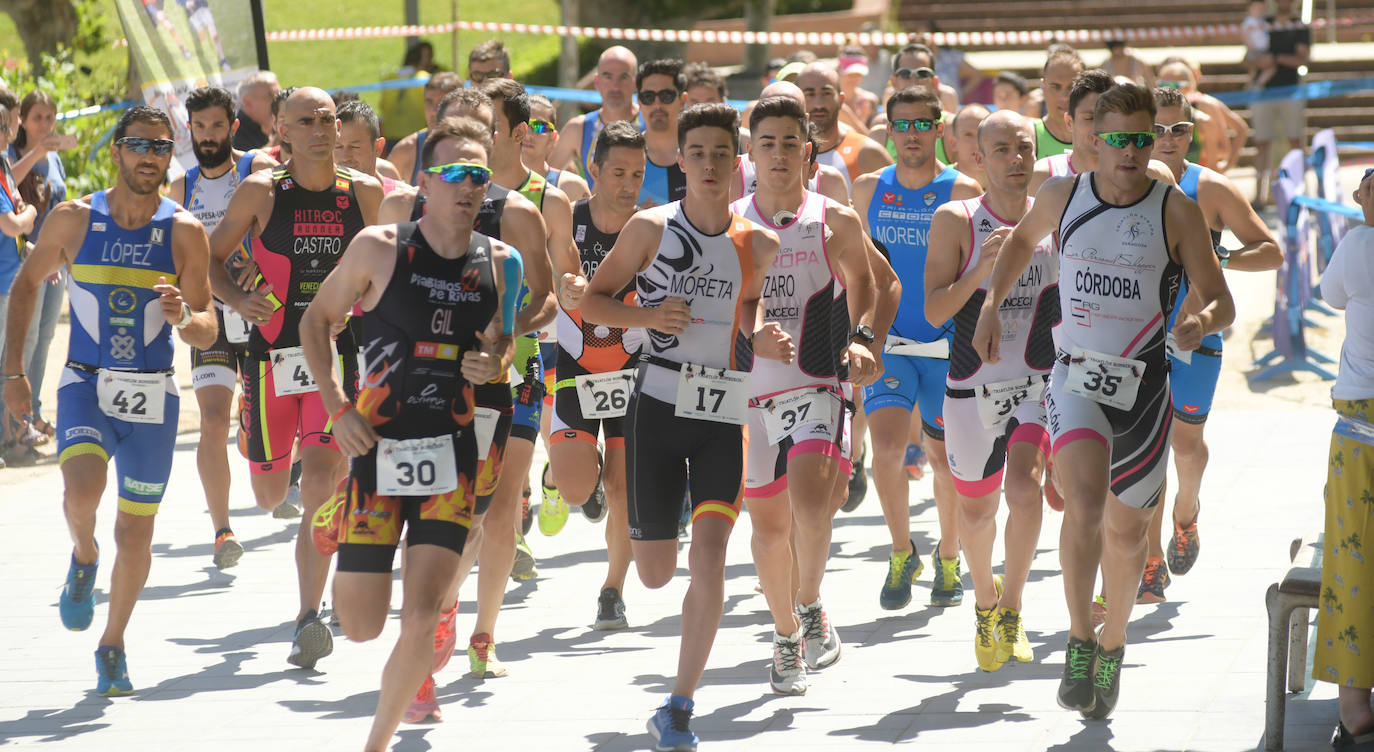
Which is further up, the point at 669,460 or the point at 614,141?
the point at 614,141

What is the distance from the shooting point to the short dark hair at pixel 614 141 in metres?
7.54

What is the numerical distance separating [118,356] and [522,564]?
2.40 metres

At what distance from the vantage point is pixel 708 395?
5719 millimetres

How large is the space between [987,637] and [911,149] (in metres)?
2.50

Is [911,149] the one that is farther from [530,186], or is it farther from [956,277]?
[530,186]

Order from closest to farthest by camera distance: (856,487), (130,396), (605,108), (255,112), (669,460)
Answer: (669,460) → (130,396) → (856,487) → (605,108) → (255,112)

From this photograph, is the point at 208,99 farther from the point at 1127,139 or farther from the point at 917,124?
the point at 1127,139

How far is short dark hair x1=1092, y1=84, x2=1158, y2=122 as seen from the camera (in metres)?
5.70

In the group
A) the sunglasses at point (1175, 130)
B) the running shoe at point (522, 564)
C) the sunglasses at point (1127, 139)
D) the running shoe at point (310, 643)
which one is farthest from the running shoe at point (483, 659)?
the sunglasses at point (1175, 130)

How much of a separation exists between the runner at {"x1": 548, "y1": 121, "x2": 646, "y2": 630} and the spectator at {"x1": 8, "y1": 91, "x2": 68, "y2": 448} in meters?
5.33

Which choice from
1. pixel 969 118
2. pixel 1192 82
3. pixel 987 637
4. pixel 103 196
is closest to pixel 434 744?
pixel 987 637

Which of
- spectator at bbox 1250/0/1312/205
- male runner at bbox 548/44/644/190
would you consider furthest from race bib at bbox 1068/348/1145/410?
spectator at bbox 1250/0/1312/205

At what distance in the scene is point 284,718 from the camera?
5949 mm

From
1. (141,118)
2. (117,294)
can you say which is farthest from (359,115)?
(117,294)
